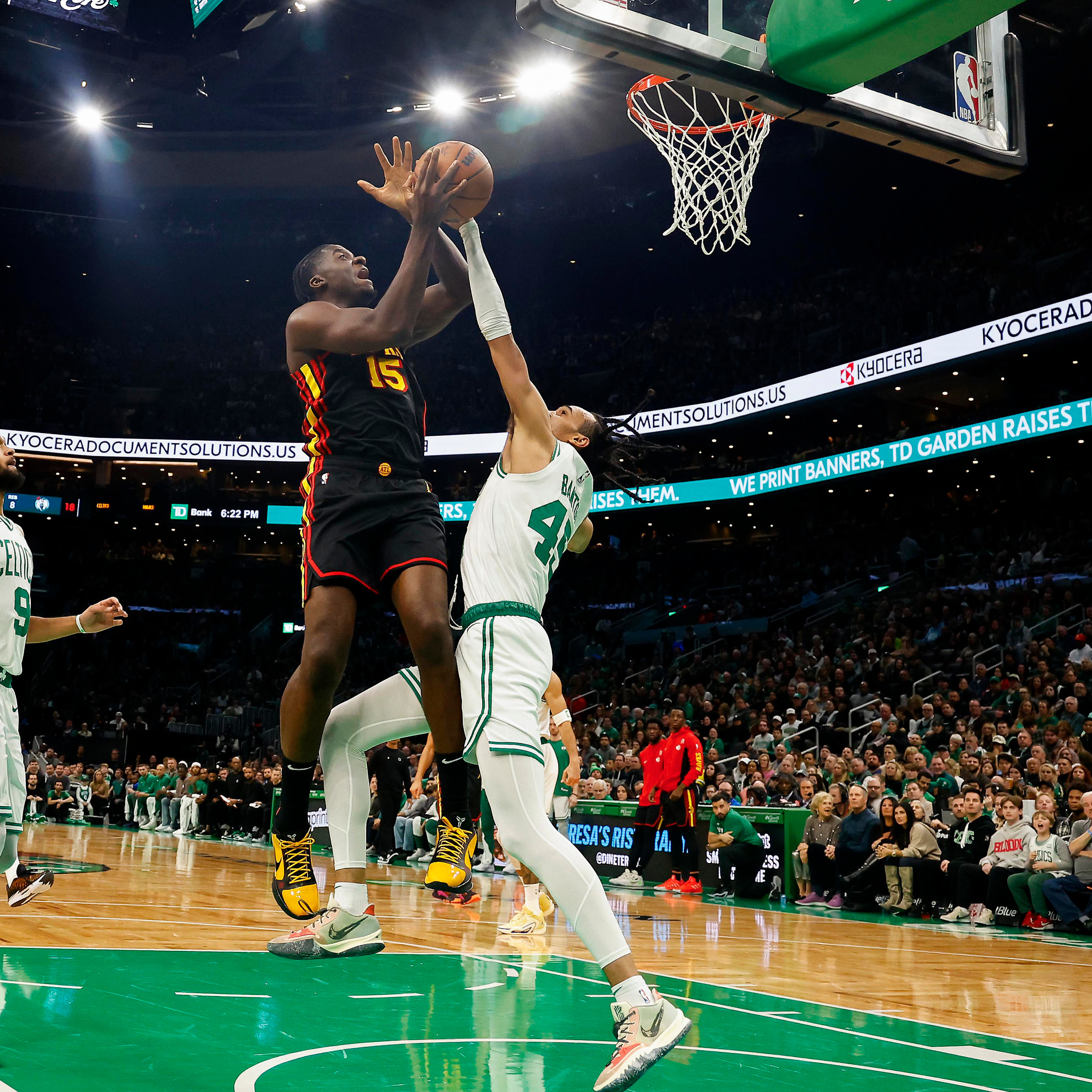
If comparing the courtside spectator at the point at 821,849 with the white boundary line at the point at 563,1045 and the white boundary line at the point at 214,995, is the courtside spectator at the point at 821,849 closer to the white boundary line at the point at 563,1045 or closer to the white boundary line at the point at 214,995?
the white boundary line at the point at 563,1045

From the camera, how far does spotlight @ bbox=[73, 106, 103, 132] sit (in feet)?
84.8

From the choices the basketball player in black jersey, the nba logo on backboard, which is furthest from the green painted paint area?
the nba logo on backboard

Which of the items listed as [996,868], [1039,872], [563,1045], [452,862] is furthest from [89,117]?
[563,1045]

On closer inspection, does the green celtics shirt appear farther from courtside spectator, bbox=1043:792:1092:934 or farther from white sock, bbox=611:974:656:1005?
white sock, bbox=611:974:656:1005

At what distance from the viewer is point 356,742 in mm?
4176

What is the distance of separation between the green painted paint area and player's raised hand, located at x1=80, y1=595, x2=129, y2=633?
1.55m

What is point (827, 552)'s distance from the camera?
2786 cm

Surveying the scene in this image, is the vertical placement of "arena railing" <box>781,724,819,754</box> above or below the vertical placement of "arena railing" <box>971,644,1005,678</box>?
below

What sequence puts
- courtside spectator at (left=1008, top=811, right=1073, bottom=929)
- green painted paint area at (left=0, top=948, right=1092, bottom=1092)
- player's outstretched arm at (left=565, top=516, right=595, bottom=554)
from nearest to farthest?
green painted paint area at (left=0, top=948, right=1092, bottom=1092) → player's outstretched arm at (left=565, top=516, right=595, bottom=554) → courtside spectator at (left=1008, top=811, right=1073, bottom=929)

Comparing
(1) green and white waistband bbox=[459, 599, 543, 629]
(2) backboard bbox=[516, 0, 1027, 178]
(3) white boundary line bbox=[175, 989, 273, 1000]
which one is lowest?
(3) white boundary line bbox=[175, 989, 273, 1000]

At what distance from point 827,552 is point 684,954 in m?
21.5

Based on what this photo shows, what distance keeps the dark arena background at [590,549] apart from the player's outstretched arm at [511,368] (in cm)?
165

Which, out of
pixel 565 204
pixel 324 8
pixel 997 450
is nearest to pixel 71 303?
pixel 565 204

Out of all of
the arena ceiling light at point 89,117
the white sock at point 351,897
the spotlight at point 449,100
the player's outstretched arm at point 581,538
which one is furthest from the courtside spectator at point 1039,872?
the arena ceiling light at point 89,117
